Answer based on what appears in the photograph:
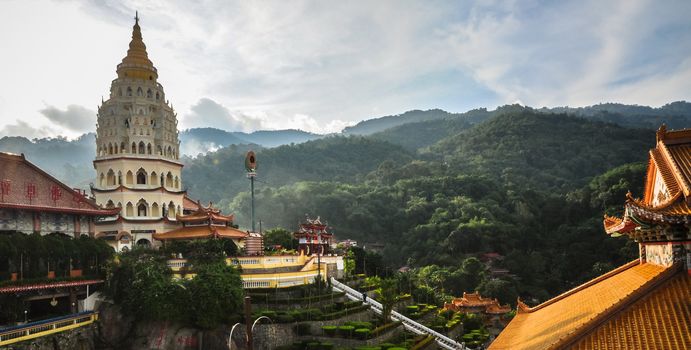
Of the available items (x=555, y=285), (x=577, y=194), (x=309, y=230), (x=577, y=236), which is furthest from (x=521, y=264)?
(x=309, y=230)

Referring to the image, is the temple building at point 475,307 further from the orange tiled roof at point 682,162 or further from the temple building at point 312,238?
the orange tiled roof at point 682,162

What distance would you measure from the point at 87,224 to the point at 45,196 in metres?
3.33

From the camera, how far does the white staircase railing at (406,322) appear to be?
3030 cm

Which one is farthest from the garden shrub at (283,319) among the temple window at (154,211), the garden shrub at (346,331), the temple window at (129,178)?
the temple window at (129,178)

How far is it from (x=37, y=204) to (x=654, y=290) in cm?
2858

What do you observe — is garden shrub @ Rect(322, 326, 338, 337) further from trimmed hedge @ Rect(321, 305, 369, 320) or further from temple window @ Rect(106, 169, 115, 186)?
temple window @ Rect(106, 169, 115, 186)

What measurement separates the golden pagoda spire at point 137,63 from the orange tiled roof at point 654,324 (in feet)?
124

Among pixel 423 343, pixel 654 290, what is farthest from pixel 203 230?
pixel 654 290

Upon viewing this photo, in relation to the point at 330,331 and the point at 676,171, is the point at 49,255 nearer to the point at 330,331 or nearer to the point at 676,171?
the point at 330,331

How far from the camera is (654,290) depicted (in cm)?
776

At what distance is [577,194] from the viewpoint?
90.1 m

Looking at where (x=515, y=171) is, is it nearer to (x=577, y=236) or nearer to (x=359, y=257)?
(x=577, y=236)

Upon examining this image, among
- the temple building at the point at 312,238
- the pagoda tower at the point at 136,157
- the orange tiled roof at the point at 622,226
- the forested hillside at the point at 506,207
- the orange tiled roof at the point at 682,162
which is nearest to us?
the orange tiled roof at the point at 682,162

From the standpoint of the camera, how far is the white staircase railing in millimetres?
30297
